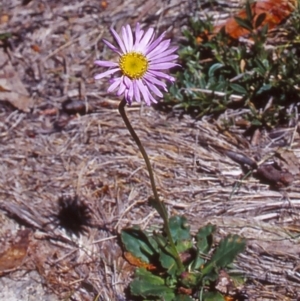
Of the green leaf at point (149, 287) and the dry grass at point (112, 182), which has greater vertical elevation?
the dry grass at point (112, 182)

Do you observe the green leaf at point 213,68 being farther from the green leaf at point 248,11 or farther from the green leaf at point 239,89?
the green leaf at point 248,11

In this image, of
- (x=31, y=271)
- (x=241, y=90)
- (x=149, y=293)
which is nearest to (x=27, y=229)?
(x=31, y=271)

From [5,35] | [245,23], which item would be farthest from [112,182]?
[5,35]

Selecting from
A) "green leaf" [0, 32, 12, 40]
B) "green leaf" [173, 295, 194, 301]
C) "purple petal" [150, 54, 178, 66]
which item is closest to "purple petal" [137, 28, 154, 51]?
"purple petal" [150, 54, 178, 66]

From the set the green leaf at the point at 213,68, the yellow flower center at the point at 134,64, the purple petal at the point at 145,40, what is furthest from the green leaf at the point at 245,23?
the yellow flower center at the point at 134,64

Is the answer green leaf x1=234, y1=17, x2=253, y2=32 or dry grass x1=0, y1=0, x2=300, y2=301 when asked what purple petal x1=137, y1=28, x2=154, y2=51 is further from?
green leaf x1=234, y1=17, x2=253, y2=32
